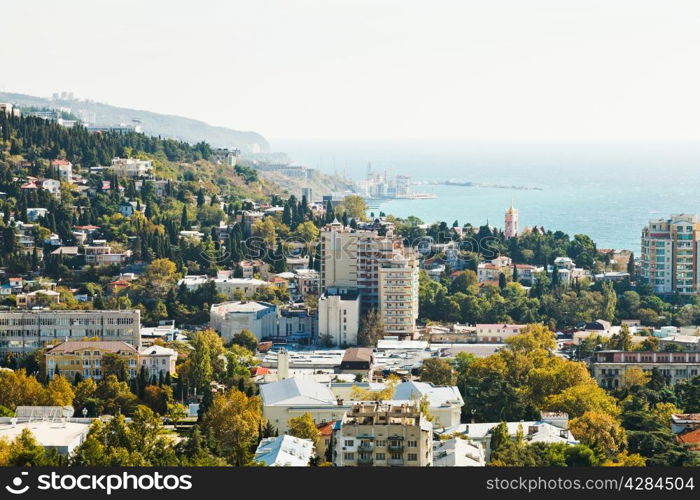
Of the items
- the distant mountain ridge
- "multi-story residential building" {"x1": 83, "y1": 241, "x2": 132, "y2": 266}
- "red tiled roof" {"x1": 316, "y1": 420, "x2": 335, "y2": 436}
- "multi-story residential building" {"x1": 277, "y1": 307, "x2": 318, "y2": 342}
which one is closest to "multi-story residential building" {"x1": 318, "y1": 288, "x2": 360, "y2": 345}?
"multi-story residential building" {"x1": 277, "y1": 307, "x2": 318, "y2": 342}

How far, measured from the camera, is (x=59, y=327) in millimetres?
29453

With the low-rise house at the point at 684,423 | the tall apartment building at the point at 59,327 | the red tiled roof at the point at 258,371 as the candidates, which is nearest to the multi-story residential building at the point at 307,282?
the tall apartment building at the point at 59,327

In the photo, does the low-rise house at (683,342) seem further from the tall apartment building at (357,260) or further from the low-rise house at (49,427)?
the low-rise house at (49,427)

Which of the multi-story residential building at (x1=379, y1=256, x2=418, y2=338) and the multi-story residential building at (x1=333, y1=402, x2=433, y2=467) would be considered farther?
the multi-story residential building at (x1=379, y1=256, x2=418, y2=338)

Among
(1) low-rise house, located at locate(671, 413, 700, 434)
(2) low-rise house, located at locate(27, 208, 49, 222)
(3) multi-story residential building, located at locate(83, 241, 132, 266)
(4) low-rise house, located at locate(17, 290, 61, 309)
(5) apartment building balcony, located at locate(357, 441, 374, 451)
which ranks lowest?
(1) low-rise house, located at locate(671, 413, 700, 434)

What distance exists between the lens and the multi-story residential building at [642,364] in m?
27.6

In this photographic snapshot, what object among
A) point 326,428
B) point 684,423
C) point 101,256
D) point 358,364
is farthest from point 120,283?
point 684,423

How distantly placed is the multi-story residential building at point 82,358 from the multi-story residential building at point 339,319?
4814 millimetres

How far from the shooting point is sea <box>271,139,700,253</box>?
6284 centimetres

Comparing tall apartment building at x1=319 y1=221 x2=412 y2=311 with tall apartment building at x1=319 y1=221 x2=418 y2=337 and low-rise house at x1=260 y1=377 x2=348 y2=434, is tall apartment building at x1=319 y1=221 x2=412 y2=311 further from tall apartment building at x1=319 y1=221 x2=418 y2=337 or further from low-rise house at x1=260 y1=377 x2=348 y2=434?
low-rise house at x1=260 y1=377 x2=348 y2=434

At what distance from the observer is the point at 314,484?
14297 mm

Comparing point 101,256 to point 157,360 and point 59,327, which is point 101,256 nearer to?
point 59,327

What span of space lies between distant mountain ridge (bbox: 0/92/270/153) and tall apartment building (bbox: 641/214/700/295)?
64.4 meters

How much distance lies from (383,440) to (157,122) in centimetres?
10715
